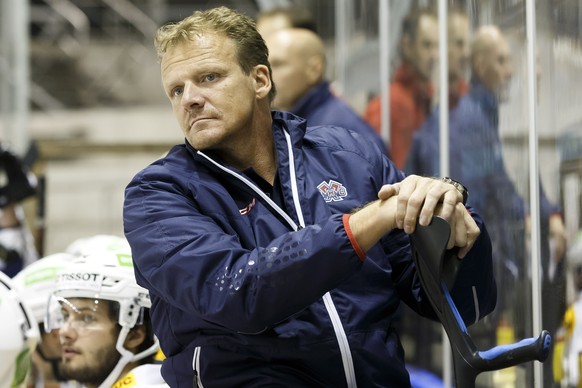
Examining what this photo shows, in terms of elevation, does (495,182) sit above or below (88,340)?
above

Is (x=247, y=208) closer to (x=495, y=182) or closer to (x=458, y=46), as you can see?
(x=495, y=182)

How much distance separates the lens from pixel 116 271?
3.94 m

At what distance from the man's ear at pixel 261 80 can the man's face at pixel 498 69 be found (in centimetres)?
100

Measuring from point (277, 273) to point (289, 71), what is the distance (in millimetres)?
3852

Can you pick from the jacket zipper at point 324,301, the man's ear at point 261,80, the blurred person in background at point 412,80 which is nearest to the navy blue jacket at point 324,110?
the blurred person in background at point 412,80

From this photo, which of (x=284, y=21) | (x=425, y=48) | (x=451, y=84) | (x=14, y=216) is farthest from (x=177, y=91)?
(x=14, y=216)

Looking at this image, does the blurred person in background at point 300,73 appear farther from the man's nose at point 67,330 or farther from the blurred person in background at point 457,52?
the man's nose at point 67,330

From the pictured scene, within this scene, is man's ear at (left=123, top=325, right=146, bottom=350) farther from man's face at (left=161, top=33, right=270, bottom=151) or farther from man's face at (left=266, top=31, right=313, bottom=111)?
man's face at (left=266, top=31, right=313, bottom=111)

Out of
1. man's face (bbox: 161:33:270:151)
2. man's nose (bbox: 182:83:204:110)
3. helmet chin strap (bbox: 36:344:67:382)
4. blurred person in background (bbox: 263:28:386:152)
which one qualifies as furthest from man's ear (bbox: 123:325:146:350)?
blurred person in background (bbox: 263:28:386:152)

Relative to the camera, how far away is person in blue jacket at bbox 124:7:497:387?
2562 mm

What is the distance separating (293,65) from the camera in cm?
632

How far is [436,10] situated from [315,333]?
9.14 ft

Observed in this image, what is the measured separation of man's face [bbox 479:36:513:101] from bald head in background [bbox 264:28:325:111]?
2145 mm

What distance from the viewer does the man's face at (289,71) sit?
628 centimetres
